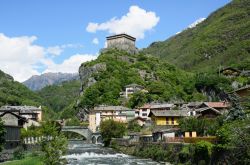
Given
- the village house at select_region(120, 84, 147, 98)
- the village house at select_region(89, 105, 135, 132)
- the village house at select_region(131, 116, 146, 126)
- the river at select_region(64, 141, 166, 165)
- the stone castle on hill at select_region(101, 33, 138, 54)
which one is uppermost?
the stone castle on hill at select_region(101, 33, 138, 54)

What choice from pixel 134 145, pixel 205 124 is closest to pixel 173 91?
pixel 134 145

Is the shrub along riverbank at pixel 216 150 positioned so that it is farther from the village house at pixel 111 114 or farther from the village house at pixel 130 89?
the village house at pixel 130 89

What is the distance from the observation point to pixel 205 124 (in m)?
64.1

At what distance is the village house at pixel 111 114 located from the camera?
420 feet

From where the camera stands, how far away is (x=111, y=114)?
425ft

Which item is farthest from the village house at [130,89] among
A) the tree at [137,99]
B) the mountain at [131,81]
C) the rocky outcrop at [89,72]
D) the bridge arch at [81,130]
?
the bridge arch at [81,130]

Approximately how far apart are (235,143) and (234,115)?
32.0ft

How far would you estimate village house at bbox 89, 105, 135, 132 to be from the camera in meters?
→ 128

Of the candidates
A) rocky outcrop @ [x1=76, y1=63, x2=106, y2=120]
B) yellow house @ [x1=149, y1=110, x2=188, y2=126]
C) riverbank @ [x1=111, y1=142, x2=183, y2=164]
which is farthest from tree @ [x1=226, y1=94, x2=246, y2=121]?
rocky outcrop @ [x1=76, y1=63, x2=106, y2=120]

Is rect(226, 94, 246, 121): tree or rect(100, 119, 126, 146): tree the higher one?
rect(226, 94, 246, 121): tree

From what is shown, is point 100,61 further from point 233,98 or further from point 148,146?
point 233,98

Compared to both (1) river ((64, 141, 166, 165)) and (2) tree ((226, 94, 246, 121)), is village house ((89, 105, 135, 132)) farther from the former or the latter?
(2) tree ((226, 94, 246, 121))

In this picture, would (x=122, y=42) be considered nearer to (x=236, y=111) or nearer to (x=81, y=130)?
(x=81, y=130)

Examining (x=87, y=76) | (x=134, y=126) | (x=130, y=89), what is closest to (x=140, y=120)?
(x=134, y=126)
